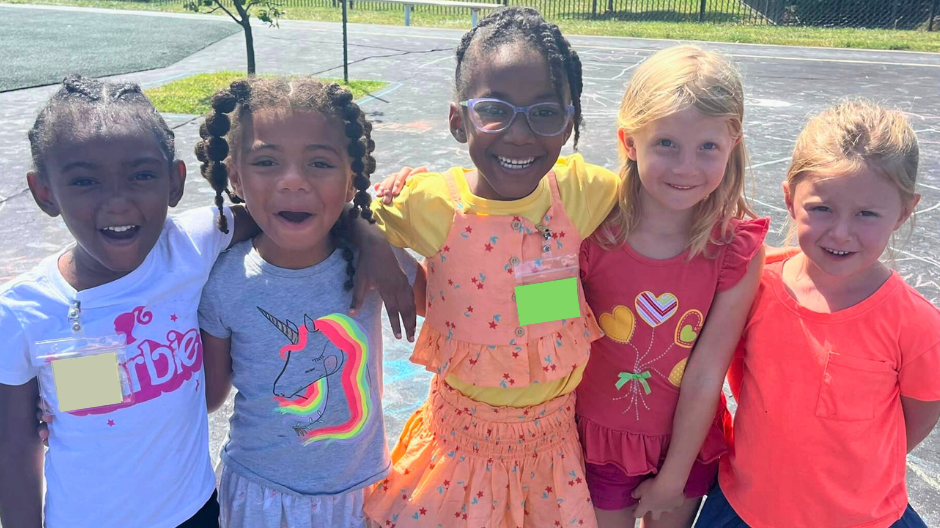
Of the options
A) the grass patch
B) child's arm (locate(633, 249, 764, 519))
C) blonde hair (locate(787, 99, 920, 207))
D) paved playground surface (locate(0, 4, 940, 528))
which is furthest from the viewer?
the grass patch

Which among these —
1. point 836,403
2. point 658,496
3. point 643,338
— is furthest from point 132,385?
point 836,403

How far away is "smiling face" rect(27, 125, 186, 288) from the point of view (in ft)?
4.77

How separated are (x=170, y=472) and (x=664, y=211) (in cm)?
136

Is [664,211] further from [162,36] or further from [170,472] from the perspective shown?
[162,36]

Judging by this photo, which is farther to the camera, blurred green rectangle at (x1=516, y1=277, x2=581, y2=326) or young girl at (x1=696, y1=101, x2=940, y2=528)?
blurred green rectangle at (x1=516, y1=277, x2=581, y2=326)

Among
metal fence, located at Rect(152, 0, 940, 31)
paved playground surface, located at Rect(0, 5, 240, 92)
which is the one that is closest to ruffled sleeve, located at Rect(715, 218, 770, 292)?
paved playground surface, located at Rect(0, 5, 240, 92)

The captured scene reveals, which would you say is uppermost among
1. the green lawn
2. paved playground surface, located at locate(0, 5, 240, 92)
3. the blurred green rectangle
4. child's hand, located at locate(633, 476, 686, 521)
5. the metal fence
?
the metal fence

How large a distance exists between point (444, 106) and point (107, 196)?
615cm

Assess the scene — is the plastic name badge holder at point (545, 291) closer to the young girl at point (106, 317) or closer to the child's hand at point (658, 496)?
the child's hand at point (658, 496)

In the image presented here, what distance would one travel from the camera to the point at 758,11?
19109mm

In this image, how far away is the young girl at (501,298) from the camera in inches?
67.0

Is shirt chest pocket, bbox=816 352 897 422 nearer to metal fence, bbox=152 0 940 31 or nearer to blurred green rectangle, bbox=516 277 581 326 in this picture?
blurred green rectangle, bbox=516 277 581 326

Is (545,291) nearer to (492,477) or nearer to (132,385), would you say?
(492,477)

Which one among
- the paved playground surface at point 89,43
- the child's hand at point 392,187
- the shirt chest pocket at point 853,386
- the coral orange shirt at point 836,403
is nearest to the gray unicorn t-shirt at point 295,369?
the child's hand at point 392,187
